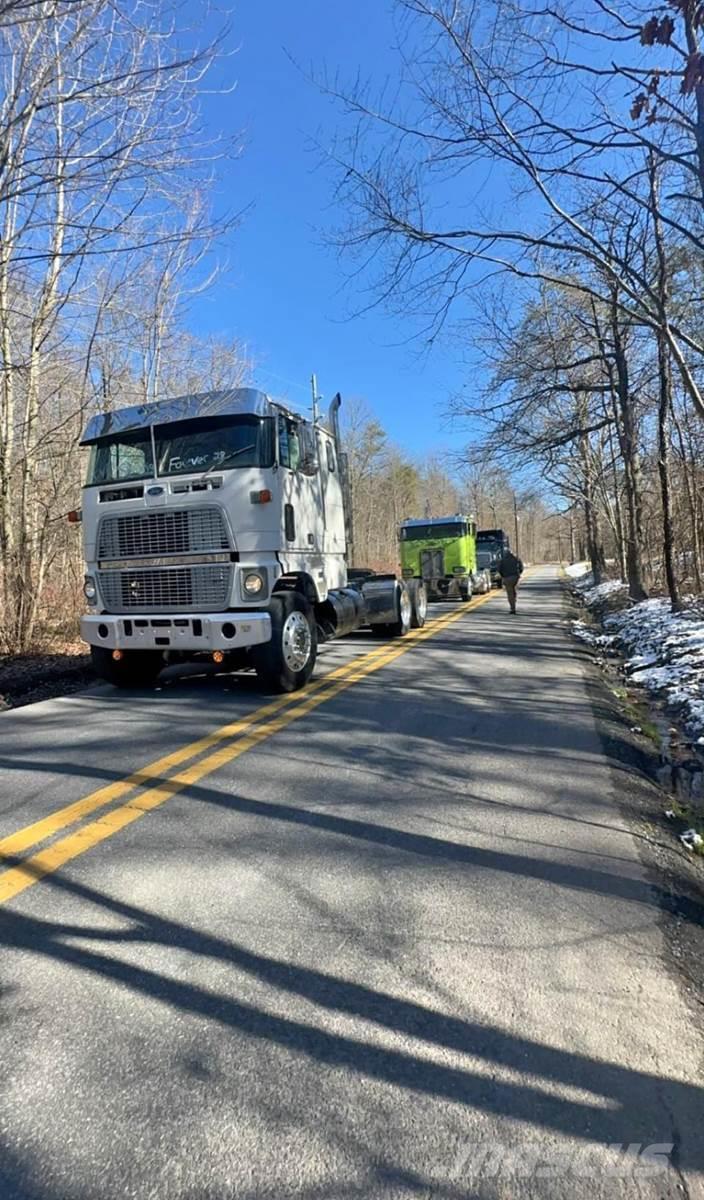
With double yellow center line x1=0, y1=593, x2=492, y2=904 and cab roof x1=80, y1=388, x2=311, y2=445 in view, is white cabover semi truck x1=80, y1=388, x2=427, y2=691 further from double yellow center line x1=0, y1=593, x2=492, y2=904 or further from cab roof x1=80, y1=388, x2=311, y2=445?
double yellow center line x1=0, y1=593, x2=492, y2=904

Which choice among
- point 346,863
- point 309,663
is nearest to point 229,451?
point 309,663

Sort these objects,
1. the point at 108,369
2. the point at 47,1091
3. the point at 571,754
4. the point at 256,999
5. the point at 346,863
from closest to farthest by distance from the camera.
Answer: the point at 47,1091
the point at 256,999
the point at 346,863
the point at 571,754
the point at 108,369

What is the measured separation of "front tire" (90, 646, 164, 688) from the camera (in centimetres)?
797

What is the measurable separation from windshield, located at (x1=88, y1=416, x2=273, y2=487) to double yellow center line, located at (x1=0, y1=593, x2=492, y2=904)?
2658mm

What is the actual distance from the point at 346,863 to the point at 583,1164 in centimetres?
176

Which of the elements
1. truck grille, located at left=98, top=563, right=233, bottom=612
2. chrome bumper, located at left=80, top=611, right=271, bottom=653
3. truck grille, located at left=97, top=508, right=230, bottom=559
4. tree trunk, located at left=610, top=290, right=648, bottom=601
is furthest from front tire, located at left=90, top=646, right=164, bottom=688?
tree trunk, located at left=610, top=290, right=648, bottom=601

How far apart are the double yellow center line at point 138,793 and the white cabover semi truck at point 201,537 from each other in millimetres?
851

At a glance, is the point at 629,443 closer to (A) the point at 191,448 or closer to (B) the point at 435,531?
(B) the point at 435,531

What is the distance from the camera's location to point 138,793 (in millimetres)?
4297

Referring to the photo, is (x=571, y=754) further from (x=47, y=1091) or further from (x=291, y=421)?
(x=291, y=421)

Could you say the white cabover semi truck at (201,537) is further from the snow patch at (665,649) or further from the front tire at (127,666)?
the snow patch at (665,649)

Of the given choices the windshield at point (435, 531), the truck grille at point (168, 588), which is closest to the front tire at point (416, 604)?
the truck grille at point (168, 588)

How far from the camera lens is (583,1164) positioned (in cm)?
174

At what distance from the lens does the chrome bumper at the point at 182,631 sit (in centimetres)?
684
